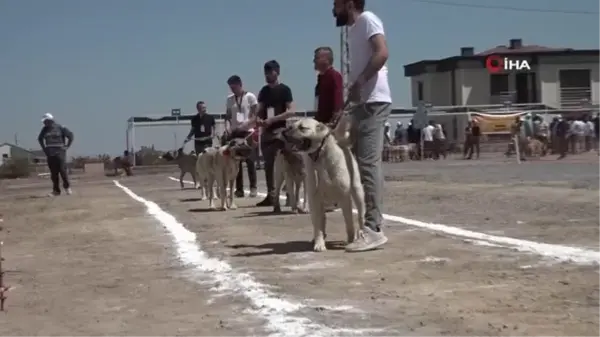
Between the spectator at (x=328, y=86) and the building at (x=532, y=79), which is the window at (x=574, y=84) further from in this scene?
the spectator at (x=328, y=86)

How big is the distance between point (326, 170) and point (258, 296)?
248cm

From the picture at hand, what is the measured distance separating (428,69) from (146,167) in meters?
32.2

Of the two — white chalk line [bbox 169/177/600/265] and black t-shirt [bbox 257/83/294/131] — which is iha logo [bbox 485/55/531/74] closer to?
black t-shirt [bbox 257/83/294/131]

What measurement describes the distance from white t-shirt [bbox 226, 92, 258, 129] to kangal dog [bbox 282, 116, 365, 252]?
7.65 meters

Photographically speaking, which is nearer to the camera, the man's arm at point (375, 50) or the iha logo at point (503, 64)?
the man's arm at point (375, 50)

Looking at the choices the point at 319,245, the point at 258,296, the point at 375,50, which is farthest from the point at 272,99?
the point at 258,296

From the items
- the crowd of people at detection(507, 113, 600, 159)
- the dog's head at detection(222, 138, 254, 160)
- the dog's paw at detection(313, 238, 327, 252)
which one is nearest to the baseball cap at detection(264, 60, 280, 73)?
the dog's head at detection(222, 138, 254, 160)

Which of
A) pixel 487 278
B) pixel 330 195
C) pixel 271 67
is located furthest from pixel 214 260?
pixel 271 67

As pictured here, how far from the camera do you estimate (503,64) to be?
73.9 meters

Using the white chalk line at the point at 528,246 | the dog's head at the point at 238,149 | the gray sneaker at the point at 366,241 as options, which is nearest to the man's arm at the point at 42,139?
the dog's head at the point at 238,149

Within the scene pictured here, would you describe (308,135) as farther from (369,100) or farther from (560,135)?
(560,135)

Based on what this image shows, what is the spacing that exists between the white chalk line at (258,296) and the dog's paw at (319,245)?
887mm

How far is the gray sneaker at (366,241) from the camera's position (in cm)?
850

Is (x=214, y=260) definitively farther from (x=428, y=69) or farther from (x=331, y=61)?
(x=428, y=69)
